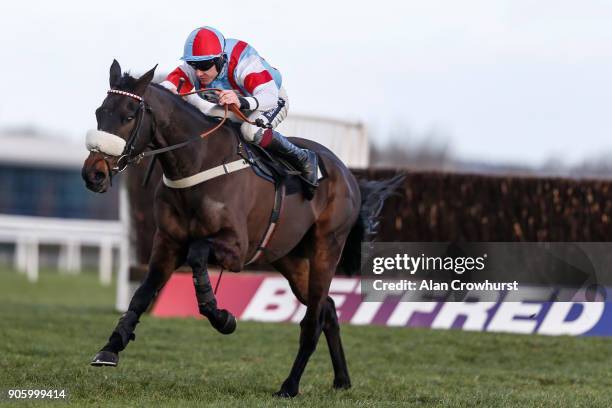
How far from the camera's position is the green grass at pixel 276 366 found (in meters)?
6.43

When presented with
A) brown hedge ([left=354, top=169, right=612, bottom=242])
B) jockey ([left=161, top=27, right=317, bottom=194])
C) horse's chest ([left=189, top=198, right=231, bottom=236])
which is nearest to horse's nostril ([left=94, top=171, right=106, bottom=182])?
horse's chest ([left=189, top=198, right=231, bottom=236])

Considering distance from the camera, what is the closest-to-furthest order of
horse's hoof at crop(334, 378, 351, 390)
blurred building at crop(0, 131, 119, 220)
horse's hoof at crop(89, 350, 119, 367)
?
horse's hoof at crop(89, 350, 119, 367) < horse's hoof at crop(334, 378, 351, 390) < blurred building at crop(0, 131, 119, 220)

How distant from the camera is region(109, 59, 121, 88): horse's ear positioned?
5785 millimetres

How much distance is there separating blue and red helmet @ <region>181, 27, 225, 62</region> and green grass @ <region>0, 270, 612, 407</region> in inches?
75.2

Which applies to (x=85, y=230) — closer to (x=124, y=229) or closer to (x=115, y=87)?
(x=124, y=229)

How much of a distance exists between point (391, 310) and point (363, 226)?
3178mm

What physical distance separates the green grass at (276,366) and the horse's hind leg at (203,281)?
1.55 feet

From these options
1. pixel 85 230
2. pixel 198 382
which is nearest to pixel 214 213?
pixel 198 382

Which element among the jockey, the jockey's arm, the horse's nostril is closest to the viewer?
the horse's nostril

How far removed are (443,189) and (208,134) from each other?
209 inches

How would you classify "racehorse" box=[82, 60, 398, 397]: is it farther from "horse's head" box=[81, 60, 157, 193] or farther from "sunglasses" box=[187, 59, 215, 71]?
"sunglasses" box=[187, 59, 215, 71]

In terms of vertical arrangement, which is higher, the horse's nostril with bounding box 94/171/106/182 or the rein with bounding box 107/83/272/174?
the rein with bounding box 107/83/272/174

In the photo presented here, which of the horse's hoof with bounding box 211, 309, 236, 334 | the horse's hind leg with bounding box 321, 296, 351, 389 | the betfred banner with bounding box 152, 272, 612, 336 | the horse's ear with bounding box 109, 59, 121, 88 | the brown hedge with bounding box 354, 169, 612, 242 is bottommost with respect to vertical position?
the betfred banner with bounding box 152, 272, 612, 336

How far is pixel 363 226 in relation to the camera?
768 centimetres
